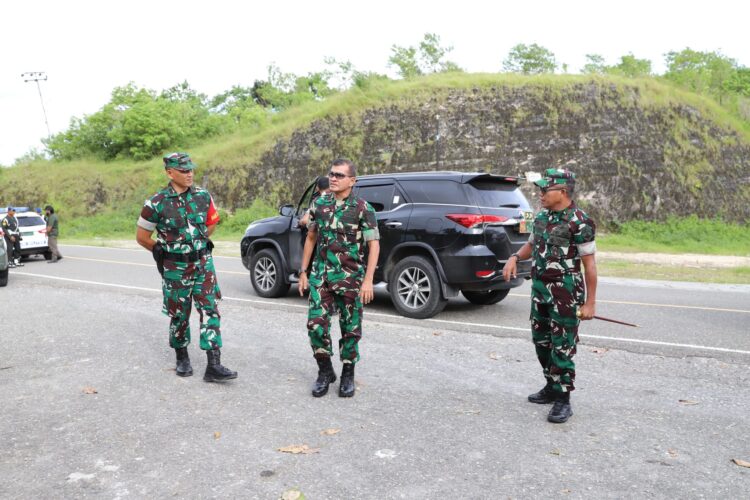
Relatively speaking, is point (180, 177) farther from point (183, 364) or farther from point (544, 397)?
point (544, 397)

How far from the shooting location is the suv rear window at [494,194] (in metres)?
8.27

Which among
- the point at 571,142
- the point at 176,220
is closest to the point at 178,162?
the point at 176,220

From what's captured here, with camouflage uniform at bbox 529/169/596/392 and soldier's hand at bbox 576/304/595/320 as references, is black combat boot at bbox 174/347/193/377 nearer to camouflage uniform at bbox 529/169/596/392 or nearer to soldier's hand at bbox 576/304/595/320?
camouflage uniform at bbox 529/169/596/392

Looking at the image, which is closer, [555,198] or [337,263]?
[555,198]

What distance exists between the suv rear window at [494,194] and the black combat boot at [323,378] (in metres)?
3.77

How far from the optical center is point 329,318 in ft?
16.6

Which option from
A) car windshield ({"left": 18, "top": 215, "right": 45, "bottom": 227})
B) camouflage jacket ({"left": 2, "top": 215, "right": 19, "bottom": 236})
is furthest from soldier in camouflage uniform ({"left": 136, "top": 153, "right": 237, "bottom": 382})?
car windshield ({"left": 18, "top": 215, "right": 45, "bottom": 227})

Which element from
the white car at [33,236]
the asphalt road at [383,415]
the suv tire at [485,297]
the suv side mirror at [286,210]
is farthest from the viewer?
the white car at [33,236]

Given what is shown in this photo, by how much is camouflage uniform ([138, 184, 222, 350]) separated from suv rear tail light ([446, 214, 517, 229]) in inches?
140

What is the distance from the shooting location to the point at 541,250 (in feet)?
15.3

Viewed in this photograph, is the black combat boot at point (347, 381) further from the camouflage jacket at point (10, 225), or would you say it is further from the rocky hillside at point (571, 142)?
the rocky hillside at point (571, 142)

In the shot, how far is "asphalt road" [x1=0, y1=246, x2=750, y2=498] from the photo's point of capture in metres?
3.61

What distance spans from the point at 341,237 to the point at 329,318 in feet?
2.14

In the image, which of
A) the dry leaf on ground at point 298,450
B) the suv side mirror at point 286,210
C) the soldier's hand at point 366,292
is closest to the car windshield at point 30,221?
the suv side mirror at point 286,210
